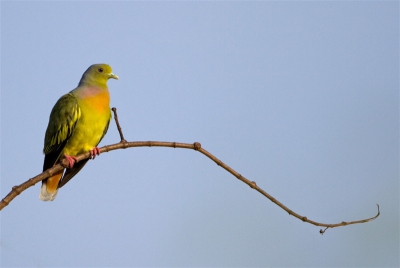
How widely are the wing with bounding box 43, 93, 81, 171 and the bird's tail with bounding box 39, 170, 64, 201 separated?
0.18 meters

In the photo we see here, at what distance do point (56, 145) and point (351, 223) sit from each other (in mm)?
3915

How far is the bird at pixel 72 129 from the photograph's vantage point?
6.54m

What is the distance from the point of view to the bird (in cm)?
654

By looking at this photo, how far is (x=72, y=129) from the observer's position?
6.57 metres

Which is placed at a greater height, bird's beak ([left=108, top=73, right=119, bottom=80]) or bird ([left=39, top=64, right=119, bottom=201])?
bird's beak ([left=108, top=73, right=119, bottom=80])

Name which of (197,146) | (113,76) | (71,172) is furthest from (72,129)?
(197,146)

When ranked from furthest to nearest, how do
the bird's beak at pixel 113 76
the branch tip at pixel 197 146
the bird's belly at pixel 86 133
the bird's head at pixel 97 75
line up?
the bird's beak at pixel 113 76, the bird's head at pixel 97 75, the bird's belly at pixel 86 133, the branch tip at pixel 197 146

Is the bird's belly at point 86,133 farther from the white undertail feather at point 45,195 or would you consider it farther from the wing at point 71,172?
the white undertail feather at point 45,195

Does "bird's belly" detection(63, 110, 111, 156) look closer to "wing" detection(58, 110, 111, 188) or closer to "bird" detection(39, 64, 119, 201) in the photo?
"bird" detection(39, 64, 119, 201)

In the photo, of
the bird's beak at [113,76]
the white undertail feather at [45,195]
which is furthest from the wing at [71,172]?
the bird's beak at [113,76]

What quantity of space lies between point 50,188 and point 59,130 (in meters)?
0.70

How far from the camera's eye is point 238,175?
144 inches

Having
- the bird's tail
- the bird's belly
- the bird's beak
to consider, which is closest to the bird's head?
the bird's beak

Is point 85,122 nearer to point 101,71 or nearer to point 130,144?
point 101,71
